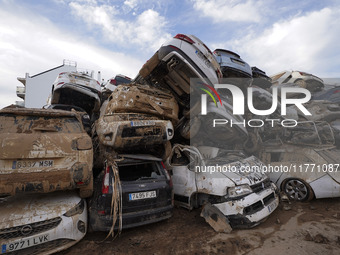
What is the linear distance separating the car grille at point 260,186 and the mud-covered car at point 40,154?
298 cm

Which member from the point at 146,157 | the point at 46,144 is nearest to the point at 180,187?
the point at 146,157

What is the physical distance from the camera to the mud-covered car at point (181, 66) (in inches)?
171

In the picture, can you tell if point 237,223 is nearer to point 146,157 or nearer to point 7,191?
point 146,157

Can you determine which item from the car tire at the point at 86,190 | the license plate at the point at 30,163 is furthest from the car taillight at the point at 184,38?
the license plate at the point at 30,163

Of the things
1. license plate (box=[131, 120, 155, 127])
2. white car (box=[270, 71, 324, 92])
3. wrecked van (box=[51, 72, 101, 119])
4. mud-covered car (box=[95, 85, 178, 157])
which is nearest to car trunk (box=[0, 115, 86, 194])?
mud-covered car (box=[95, 85, 178, 157])

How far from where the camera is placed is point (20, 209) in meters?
2.84

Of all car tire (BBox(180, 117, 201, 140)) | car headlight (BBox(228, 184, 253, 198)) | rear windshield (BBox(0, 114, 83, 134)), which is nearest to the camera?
rear windshield (BBox(0, 114, 83, 134))

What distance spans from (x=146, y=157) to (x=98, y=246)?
5.30 ft

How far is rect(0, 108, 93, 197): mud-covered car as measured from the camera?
106 inches

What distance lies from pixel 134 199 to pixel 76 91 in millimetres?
4335

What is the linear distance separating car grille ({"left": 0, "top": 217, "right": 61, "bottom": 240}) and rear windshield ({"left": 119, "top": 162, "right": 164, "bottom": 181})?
4.25 feet

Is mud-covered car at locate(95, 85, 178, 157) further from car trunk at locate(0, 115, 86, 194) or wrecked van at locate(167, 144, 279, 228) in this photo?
car trunk at locate(0, 115, 86, 194)

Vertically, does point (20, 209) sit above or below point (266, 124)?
below

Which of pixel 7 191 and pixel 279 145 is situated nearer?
pixel 7 191
